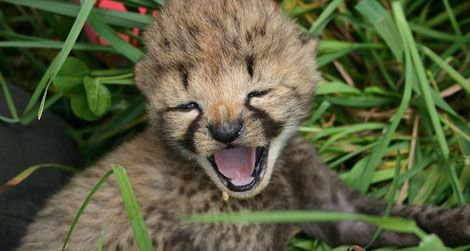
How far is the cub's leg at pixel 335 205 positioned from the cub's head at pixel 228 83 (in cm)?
38

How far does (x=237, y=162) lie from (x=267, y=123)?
22 cm

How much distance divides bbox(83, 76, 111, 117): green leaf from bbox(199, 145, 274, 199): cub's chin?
0.68m

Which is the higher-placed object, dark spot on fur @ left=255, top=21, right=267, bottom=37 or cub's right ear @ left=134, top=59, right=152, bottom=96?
dark spot on fur @ left=255, top=21, right=267, bottom=37

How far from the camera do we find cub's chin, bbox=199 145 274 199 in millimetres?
2135

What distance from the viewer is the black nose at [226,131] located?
1.87 meters

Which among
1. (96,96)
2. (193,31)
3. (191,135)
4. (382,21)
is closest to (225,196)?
(191,135)

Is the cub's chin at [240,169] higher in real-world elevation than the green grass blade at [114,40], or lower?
lower

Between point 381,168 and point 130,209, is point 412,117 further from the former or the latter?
point 130,209

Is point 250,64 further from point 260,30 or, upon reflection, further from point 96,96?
point 96,96

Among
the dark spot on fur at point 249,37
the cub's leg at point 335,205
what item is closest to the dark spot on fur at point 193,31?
the dark spot on fur at point 249,37

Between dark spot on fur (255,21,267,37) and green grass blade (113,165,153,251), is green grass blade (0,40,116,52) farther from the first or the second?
dark spot on fur (255,21,267,37)

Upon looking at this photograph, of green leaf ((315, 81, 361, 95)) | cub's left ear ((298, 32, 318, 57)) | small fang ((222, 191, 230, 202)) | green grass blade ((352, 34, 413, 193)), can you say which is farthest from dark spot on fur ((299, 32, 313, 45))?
green leaf ((315, 81, 361, 95))

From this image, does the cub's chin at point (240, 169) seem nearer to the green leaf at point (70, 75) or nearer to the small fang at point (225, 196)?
the small fang at point (225, 196)

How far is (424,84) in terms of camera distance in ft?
7.90
